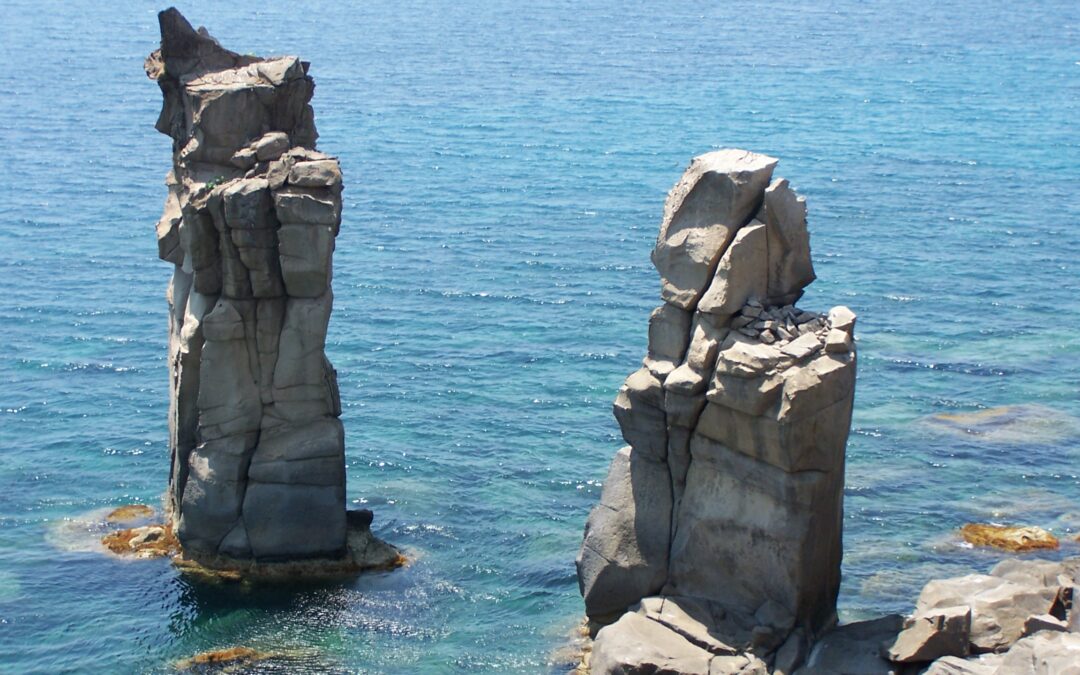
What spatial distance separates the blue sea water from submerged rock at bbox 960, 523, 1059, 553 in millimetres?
822

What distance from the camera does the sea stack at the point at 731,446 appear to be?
41094mm

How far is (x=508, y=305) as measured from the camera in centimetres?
7788

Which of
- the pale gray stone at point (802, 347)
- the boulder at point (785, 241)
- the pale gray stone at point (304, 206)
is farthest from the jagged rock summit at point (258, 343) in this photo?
the pale gray stone at point (802, 347)

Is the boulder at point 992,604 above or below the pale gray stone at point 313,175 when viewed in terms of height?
below

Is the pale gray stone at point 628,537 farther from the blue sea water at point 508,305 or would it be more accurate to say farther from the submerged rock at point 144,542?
the submerged rock at point 144,542

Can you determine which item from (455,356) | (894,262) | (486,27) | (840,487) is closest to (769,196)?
(840,487)

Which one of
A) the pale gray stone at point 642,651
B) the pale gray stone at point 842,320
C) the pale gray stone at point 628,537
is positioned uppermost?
the pale gray stone at point 842,320

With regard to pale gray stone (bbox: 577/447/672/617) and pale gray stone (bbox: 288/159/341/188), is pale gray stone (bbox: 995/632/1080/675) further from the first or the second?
pale gray stone (bbox: 288/159/341/188)

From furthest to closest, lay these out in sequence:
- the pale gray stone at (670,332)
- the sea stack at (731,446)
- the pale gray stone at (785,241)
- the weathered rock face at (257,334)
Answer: the weathered rock face at (257,334), the pale gray stone at (670,332), the pale gray stone at (785,241), the sea stack at (731,446)

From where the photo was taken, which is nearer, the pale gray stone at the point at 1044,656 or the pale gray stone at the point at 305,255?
the pale gray stone at the point at 1044,656

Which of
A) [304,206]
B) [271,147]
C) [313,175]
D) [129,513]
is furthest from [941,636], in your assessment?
[129,513]

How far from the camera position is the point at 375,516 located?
5631cm

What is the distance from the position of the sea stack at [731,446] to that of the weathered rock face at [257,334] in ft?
35.5

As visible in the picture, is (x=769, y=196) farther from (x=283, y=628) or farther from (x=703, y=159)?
(x=283, y=628)
